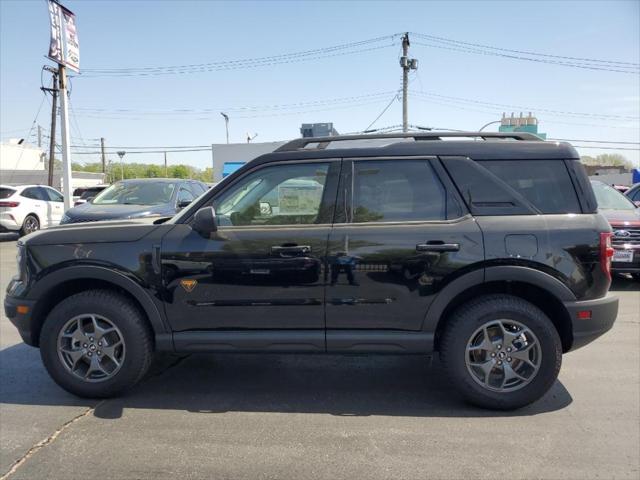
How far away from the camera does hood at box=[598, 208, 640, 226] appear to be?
307 inches

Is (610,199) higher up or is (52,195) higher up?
(52,195)

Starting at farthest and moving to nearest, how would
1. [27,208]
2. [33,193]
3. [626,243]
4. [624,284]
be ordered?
[33,193] → [27,208] → [624,284] → [626,243]

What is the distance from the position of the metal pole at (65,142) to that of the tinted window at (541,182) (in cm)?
1583

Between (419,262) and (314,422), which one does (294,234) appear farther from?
(314,422)

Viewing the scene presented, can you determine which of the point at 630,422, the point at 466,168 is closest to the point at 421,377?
the point at 630,422

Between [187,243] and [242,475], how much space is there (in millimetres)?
1665

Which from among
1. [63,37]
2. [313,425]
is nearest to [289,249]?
[313,425]

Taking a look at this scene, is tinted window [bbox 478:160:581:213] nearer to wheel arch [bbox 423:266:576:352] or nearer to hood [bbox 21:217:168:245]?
wheel arch [bbox 423:266:576:352]

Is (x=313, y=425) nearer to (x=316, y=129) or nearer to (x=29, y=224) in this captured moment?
(x=29, y=224)

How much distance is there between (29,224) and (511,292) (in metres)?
15.1

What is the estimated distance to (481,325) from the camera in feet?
12.0

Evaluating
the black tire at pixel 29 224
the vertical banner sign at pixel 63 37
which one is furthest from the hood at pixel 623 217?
the vertical banner sign at pixel 63 37

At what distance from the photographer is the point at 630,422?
11.6 feet

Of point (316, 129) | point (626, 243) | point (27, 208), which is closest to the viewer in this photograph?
point (626, 243)
